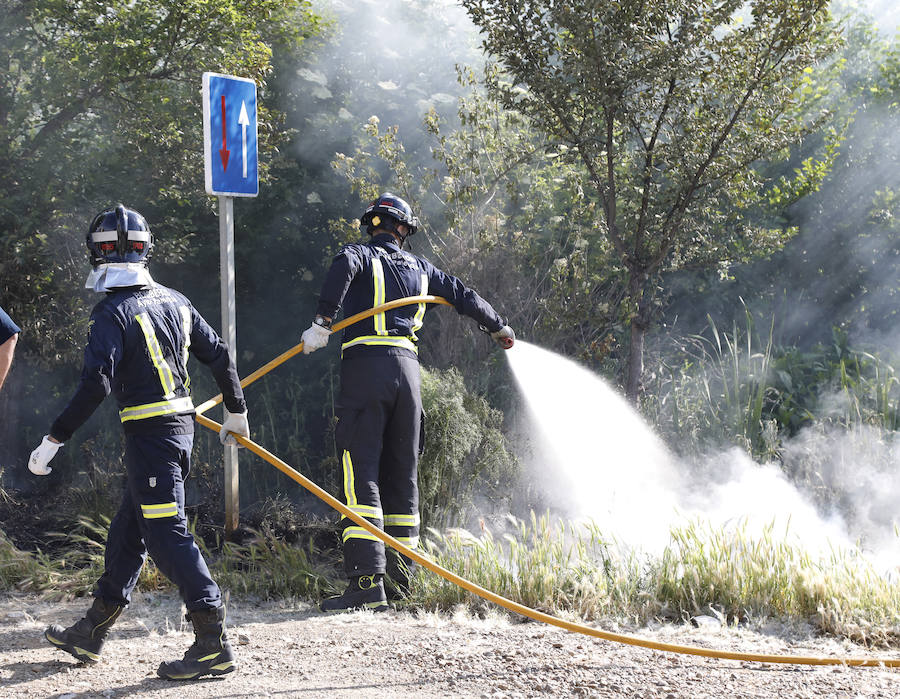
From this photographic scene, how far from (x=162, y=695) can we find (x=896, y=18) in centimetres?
1490

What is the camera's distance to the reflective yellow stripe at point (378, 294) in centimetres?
434

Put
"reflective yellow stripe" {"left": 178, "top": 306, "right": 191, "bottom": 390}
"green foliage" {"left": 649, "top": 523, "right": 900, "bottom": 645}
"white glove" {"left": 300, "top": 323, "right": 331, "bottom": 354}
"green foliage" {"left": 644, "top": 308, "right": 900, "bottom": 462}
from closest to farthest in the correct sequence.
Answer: "reflective yellow stripe" {"left": 178, "top": 306, "right": 191, "bottom": 390} < "green foliage" {"left": 649, "top": 523, "right": 900, "bottom": 645} < "white glove" {"left": 300, "top": 323, "right": 331, "bottom": 354} < "green foliage" {"left": 644, "top": 308, "right": 900, "bottom": 462}

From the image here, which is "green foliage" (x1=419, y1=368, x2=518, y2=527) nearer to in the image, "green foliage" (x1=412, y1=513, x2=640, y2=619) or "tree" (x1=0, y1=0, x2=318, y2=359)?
"green foliage" (x1=412, y1=513, x2=640, y2=619)

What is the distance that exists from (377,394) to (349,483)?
0.44 metres

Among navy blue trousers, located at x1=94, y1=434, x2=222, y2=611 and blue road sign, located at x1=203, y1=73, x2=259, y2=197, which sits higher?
blue road sign, located at x1=203, y1=73, x2=259, y2=197

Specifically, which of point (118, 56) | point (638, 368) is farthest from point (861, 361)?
point (118, 56)

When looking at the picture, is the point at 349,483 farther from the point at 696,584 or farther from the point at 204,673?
the point at 696,584

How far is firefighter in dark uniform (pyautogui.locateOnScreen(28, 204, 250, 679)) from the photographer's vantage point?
3.21 metres

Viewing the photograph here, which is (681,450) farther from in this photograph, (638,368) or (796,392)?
(796,392)

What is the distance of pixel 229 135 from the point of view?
15.8 feet

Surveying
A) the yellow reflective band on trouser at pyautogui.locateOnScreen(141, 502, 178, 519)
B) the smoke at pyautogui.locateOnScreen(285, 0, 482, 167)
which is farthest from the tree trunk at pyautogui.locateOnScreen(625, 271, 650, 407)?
the yellow reflective band on trouser at pyautogui.locateOnScreen(141, 502, 178, 519)

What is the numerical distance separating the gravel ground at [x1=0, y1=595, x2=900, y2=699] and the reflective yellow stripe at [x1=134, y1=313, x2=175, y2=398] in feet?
3.48

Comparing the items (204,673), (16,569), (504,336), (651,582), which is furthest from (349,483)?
(16,569)

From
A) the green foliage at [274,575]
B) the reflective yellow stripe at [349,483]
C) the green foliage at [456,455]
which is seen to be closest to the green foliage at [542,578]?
the reflective yellow stripe at [349,483]
